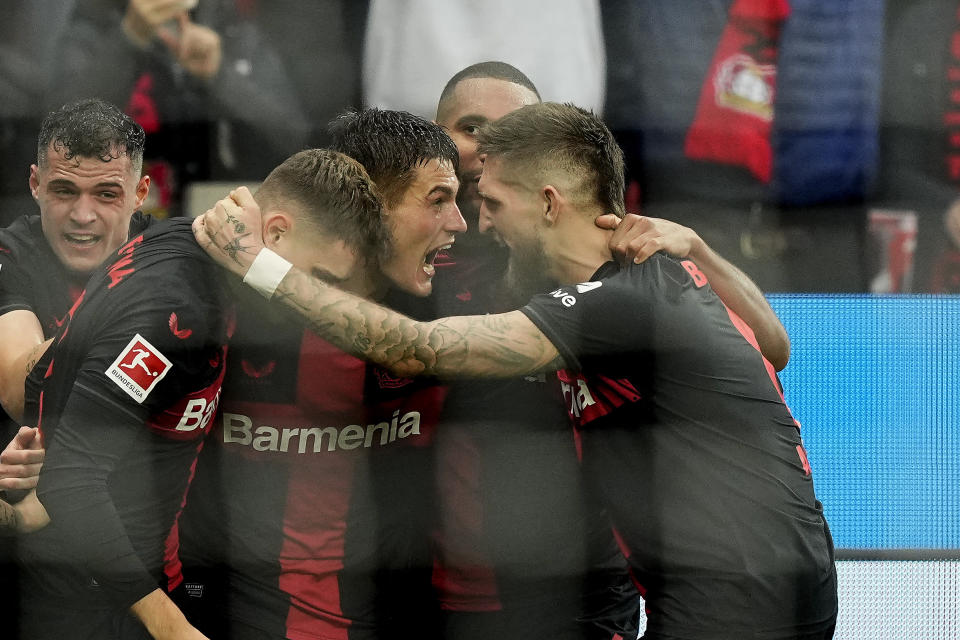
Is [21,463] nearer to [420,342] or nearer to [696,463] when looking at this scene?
[420,342]

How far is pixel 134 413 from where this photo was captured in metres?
1.28

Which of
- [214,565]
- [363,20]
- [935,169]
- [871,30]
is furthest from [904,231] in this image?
[214,565]

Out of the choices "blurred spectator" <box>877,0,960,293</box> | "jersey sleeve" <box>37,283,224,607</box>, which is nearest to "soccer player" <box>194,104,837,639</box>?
"jersey sleeve" <box>37,283,224,607</box>

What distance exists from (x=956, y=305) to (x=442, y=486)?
3.06ft

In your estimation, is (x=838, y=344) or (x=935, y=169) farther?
(x=935, y=169)

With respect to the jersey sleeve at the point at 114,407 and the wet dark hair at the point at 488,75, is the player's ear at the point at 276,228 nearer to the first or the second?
the jersey sleeve at the point at 114,407

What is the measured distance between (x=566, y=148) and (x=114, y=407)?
2.20 feet

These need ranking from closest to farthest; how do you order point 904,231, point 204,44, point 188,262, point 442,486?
point 188,262
point 442,486
point 204,44
point 904,231

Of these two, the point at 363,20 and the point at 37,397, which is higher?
the point at 363,20

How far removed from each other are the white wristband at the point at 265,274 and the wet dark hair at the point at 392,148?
0.97ft

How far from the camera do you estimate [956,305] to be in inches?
74.2

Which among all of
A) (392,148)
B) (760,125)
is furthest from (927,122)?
(392,148)

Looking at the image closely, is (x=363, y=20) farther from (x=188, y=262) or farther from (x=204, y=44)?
(x=188, y=262)

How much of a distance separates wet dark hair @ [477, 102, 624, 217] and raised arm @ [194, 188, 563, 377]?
0.26m
